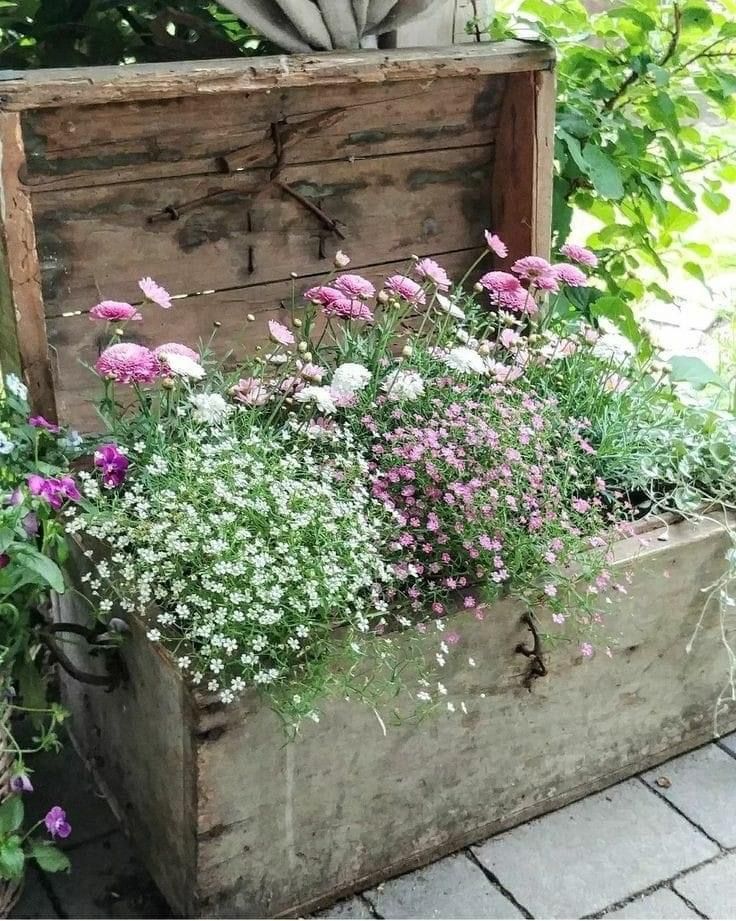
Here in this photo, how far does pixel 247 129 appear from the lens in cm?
197

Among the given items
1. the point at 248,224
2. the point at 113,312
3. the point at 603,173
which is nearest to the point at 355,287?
the point at 248,224

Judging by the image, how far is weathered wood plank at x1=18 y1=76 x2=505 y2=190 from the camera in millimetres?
1807

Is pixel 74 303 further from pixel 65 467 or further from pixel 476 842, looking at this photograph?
pixel 476 842

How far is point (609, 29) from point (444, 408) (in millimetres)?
1184

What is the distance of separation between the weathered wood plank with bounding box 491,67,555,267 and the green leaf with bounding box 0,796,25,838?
58.9 inches

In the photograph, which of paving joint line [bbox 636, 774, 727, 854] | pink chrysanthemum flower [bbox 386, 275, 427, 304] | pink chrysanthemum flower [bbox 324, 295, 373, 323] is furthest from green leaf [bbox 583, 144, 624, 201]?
paving joint line [bbox 636, 774, 727, 854]

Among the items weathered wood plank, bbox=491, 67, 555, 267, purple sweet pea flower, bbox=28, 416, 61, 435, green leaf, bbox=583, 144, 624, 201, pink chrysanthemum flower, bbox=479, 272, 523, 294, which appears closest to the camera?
purple sweet pea flower, bbox=28, 416, 61, 435

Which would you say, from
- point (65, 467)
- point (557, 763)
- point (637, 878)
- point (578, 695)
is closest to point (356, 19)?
point (65, 467)

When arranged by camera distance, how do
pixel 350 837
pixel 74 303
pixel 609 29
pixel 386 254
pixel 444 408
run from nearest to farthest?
pixel 350 837 → pixel 444 408 → pixel 74 303 → pixel 386 254 → pixel 609 29

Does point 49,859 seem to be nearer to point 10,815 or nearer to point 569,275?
point 10,815

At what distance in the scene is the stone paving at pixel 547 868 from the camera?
1.74 m

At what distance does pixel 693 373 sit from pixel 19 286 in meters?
1.36

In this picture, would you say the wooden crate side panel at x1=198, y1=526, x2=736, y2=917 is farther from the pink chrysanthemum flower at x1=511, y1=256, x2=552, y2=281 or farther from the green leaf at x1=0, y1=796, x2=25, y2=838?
the pink chrysanthemum flower at x1=511, y1=256, x2=552, y2=281

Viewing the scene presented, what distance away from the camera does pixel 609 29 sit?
2393 millimetres
